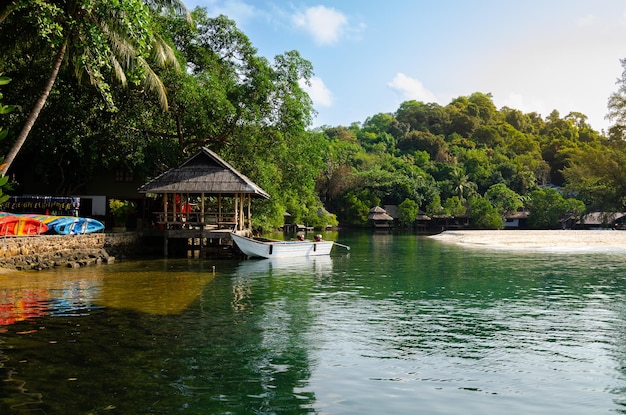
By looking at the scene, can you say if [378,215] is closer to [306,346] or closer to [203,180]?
[203,180]

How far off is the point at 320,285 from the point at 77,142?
1391cm

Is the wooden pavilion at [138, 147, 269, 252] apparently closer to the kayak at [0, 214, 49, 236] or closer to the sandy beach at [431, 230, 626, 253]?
the kayak at [0, 214, 49, 236]

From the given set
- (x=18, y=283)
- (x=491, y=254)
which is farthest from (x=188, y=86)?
(x=491, y=254)

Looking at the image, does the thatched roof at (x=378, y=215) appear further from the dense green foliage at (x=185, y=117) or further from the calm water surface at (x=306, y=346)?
the calm water surface at (x=306, y=346)

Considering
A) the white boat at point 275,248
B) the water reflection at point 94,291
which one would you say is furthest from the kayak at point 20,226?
the white boat at point 275,248

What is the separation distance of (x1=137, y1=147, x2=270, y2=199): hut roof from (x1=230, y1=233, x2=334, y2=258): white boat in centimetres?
208

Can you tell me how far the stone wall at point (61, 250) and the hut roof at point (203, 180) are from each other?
2.69m

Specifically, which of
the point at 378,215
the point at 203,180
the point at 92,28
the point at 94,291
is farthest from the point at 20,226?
the point at 378,215

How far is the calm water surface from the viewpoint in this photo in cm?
659

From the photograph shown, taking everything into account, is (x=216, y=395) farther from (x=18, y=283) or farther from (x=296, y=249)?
(x=296, y=249)

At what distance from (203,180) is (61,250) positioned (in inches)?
237

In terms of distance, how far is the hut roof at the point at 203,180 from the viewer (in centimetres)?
2278

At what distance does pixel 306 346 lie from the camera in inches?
362

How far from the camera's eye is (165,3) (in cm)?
2108
